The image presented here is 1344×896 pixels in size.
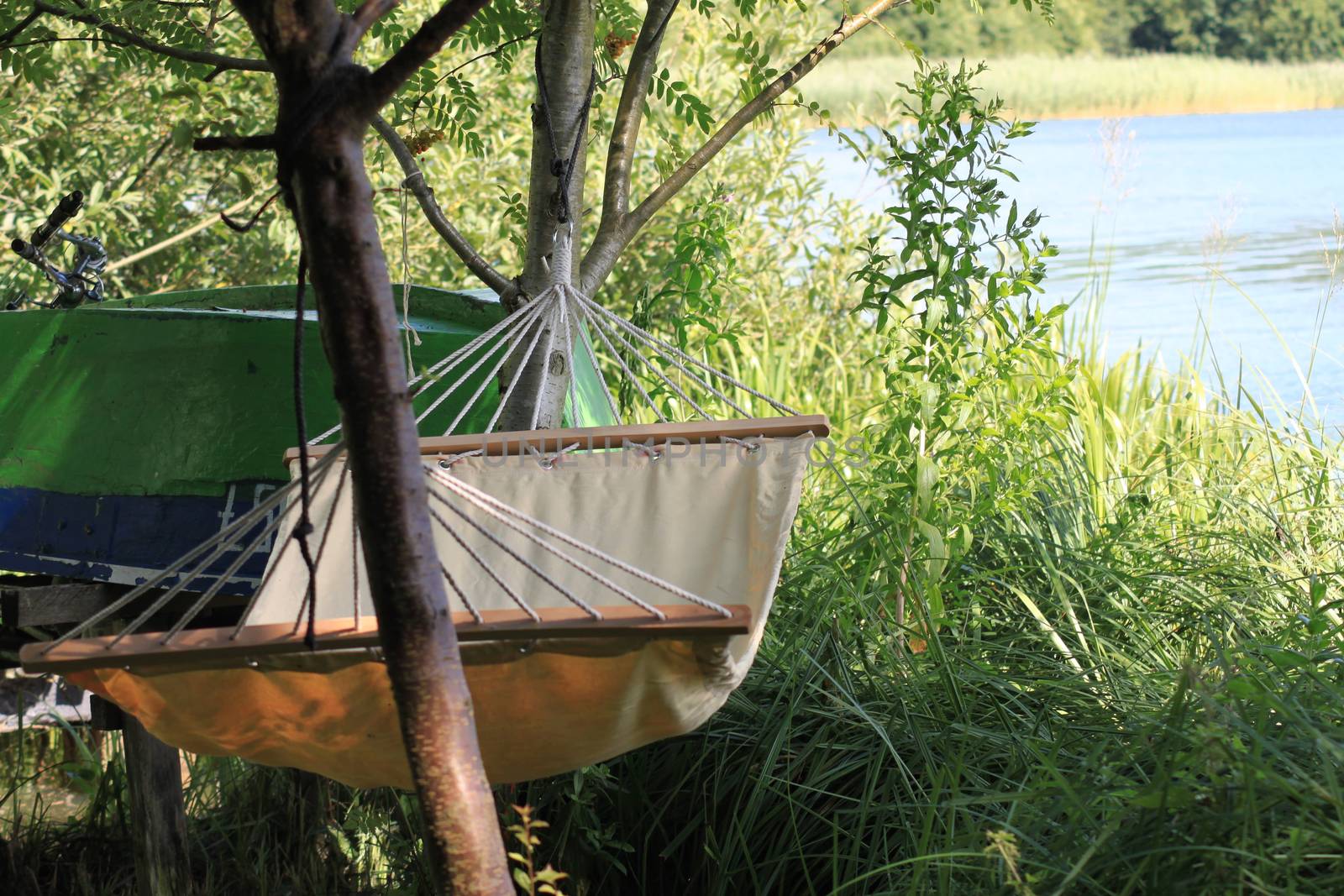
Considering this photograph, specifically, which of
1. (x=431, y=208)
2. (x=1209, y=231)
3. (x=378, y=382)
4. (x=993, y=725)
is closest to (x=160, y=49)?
(x=431, y=208)

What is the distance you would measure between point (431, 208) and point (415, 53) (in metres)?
1.04

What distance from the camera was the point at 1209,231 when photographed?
11.5 feet

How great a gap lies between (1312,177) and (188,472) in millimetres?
9701

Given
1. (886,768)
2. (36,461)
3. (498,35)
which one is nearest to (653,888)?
(886,768)

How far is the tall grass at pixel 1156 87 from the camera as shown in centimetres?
1160

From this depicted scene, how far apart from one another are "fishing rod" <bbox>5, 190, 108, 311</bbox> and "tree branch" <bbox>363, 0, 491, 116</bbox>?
1422 millimetres

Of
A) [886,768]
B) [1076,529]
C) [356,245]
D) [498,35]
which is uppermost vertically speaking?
[498,35]

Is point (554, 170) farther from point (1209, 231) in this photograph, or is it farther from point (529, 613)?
point (1209, 231)

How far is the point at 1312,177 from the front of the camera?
987cm

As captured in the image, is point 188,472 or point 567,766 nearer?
point 567,766

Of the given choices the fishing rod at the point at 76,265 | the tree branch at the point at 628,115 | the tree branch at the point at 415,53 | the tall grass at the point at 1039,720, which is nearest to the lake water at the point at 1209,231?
the tall grass at the point at 1039,720

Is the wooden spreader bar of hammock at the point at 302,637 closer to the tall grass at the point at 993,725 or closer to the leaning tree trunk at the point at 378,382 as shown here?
the leaning tree trunk at the point at 378,382

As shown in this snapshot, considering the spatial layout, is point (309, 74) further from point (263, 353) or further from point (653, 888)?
point (653, 888)

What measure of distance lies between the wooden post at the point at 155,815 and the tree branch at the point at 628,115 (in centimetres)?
128
